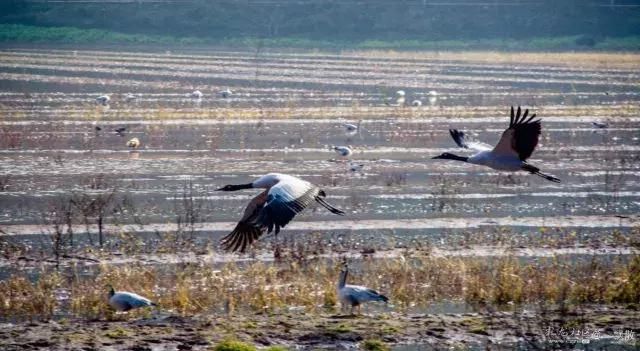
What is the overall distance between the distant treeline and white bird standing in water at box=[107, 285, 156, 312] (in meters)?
52.5

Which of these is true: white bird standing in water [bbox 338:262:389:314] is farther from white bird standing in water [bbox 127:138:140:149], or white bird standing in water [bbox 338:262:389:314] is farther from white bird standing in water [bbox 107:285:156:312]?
white bird standing in water [bbox 127:138:140:149]

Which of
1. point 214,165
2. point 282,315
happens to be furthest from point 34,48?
point 282,315

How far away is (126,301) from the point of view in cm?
1078

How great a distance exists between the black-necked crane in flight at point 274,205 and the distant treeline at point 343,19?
170 ft

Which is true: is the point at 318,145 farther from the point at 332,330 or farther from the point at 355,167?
the point at 332,330

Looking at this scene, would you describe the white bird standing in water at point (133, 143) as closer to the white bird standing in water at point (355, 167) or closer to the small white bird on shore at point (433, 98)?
the white bird standing in water at point (355, 167)

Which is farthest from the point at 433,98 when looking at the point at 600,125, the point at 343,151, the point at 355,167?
the point at 355,167

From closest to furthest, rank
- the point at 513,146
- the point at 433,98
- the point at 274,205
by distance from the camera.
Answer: the point at 274,205 → the point at 513,146 → the point at 433,98

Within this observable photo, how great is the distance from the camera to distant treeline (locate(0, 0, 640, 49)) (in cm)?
6419

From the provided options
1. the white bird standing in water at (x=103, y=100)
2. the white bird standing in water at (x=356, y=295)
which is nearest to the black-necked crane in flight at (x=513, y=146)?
the white bird standing in water at (x=356, y=295)

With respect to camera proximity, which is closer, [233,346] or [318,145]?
[233,346]

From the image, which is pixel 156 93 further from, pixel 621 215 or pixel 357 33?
pixel 357 33

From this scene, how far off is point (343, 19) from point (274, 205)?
55.2m

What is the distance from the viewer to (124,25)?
65.1 m
